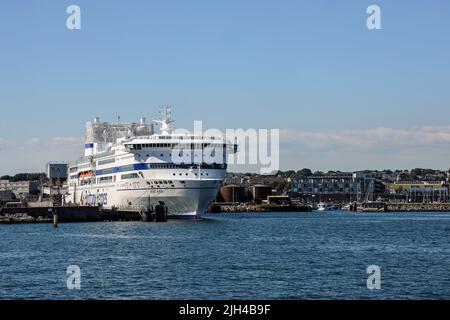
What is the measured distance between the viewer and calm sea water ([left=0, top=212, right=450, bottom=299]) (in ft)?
109

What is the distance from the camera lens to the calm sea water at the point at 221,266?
109ft

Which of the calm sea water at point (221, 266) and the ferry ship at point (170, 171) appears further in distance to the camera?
the ferry ship at point (170, 171)

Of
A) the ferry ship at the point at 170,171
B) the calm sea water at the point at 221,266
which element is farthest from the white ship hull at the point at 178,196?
the calm sea water at the point at 221,266

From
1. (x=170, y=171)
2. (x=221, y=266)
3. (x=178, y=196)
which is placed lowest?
(x=221, y=266)

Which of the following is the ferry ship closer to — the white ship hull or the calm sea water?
the white ship hull

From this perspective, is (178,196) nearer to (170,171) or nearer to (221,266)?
(170,171)

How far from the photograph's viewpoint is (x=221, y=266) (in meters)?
41.8

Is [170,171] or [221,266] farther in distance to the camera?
[170,171]

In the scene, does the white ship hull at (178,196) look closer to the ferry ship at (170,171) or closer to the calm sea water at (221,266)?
the ferry ship at (170,171)

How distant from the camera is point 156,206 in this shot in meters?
85.6

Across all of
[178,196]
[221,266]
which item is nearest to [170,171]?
[178,196]

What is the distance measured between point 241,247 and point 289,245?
182 inches

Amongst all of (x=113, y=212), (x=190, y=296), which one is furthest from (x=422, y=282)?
(x=113, y=212)

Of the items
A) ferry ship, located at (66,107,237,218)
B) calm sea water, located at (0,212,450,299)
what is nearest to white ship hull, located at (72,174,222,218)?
ferry ship, located at (66,107,237,218)
